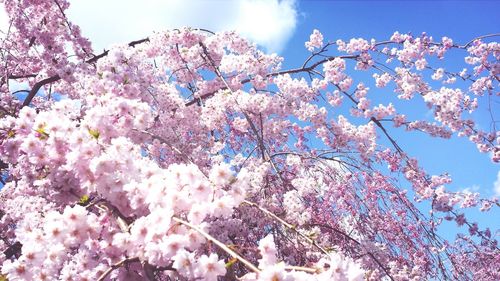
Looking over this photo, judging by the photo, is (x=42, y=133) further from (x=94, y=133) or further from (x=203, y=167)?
(x=203, y=167)

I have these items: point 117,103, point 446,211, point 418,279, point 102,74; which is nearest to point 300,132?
point 446,211

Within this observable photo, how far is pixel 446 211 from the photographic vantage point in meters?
7.41

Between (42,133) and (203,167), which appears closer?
(42,133)

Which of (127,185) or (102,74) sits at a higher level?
(102,74)

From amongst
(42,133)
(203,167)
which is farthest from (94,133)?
(203,167)

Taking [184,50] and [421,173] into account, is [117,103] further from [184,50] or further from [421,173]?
[421,173]

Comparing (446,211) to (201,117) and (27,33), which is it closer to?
(201,117)

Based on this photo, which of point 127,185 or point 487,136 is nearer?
point 127,185

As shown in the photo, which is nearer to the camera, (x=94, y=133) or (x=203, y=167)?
(x=94, y=133)

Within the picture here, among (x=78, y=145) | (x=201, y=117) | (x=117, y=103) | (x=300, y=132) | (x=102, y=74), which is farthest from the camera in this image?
(x=300, y=132)

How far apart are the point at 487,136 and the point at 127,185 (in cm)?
642

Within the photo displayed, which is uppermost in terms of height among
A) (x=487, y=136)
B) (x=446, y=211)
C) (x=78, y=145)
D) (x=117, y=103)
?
(x=487, y=136)

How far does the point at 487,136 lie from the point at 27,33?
718 centimetres

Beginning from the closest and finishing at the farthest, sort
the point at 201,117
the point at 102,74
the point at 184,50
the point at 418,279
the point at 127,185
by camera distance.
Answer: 1. the point at 127,185
2. the point at 102,74
3. the point at 418,279
4. the point at 201,117
5. the point at 184,50
